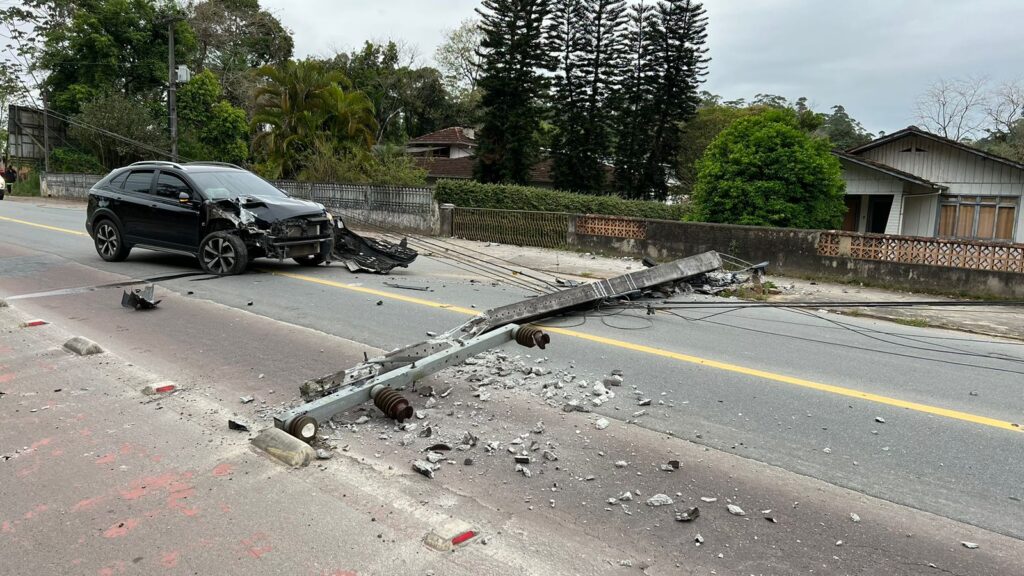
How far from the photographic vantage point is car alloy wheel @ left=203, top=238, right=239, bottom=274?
36.1 ft

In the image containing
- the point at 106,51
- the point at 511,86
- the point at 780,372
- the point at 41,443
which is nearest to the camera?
the point at 41,443

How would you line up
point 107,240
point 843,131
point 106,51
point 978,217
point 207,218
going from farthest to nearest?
1. point 843,131
2. point 106,51
3. point 978,217
4. point 107,240
5. point 207,218

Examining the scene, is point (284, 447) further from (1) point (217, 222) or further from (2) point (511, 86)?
(2) point (511, 86)

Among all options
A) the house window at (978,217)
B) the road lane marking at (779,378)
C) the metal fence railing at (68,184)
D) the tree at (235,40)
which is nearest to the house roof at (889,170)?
the house window at (978,217)

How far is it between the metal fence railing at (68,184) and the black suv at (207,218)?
1024 inches

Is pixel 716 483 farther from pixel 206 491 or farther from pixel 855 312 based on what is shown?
pixel 855 312

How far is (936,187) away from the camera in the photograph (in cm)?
2108

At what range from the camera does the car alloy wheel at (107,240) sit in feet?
40.3

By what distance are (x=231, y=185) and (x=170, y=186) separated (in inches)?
39.7

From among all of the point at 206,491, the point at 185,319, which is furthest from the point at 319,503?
the point at 185,319

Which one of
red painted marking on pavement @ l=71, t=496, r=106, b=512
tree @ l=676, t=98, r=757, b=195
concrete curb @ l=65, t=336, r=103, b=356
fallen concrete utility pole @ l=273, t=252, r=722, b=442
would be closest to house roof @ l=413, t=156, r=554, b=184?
tree @ l=676, t=98, r=757, b=195

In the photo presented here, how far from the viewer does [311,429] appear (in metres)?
4.31

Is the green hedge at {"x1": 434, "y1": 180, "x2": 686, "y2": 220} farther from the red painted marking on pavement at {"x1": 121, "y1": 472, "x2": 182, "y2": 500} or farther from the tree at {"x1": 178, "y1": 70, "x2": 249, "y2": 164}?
the tree at {"x1": 178, "y1": 70, "x2": 249, "y2": 164}

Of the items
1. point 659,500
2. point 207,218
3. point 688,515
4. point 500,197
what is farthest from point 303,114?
point 688,515
